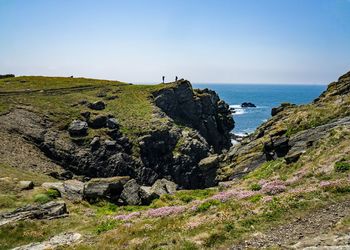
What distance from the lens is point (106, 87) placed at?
10912 centimetres

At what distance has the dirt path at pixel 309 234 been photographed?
1533cm

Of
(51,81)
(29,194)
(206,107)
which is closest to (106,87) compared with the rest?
(51,81)

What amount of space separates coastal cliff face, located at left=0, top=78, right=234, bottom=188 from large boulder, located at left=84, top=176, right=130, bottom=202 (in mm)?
23650

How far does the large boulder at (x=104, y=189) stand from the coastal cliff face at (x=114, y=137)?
23.7 metres

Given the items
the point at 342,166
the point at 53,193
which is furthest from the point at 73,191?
the point at 342,166

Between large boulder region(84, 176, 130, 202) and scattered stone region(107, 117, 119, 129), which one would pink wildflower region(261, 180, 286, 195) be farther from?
scattered stone region(107, 117, 119, 129)

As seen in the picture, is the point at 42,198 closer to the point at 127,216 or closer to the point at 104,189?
the point at 104,189

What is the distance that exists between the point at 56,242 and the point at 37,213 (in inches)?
254

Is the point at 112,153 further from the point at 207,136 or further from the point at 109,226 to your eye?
the point at 109,226

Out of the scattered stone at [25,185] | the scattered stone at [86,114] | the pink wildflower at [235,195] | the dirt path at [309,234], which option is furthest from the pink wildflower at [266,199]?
the scattered stone at [86,114]

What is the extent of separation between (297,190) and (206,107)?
88392 millimetres

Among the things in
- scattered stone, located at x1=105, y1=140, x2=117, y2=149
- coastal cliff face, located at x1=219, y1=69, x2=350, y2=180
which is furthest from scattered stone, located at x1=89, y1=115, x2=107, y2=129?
coastal cliff face, located at x1=219, y1=69, x2=350, y2=180

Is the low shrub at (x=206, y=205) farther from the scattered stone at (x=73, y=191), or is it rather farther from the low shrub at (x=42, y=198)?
the scattered stone at (x=73, y=191)

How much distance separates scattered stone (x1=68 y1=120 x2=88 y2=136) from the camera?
74619mm
